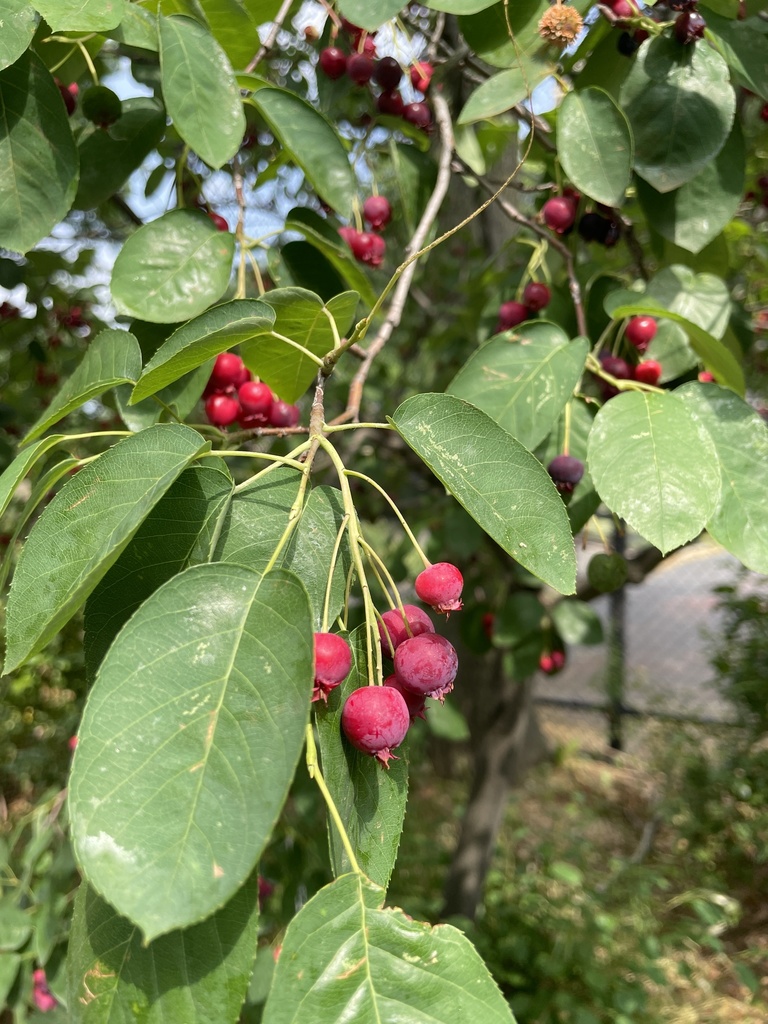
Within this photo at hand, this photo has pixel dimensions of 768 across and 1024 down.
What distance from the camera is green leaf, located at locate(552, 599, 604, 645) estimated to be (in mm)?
2047

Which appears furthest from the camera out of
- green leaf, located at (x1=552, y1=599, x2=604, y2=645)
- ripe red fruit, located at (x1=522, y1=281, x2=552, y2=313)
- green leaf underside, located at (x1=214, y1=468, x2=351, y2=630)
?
green leaf, located at (x1=552, y1=599, x2=604, y2=645)

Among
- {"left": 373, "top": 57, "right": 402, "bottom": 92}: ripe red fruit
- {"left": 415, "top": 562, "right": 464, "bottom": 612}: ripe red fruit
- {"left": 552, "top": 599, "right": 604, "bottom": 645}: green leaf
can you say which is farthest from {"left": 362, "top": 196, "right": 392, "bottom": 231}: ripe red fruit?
{"left": 552, "top": 599, "right": 604, "bottom": 645}: green leaf

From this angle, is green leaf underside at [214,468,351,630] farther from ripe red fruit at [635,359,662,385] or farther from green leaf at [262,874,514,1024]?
ripe red fruit at [635,359,662,385]

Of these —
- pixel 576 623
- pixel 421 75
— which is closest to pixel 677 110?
pixel 421 75

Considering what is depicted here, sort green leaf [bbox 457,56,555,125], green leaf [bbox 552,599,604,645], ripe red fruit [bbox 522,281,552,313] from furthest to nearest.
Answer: green leaf [bbox 552,599,604,645], ripe red fruit [bbox 522,281,552,313], green leaf [bbox 457,56,555,125]

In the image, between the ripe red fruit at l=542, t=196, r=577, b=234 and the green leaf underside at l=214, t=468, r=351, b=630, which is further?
the ripe red fruit at l=542, t=196, r=577, b=234

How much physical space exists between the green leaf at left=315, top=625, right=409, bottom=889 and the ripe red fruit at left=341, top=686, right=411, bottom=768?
0.08ft

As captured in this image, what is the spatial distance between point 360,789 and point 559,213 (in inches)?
38.1

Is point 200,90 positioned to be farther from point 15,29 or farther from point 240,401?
point 240,401

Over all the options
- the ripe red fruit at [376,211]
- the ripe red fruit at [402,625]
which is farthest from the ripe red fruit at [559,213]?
the ripe red fruit at [402,625]

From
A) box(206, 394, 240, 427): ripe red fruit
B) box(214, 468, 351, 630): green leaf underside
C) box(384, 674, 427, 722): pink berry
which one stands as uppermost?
box(214, 468, 351, 630): green leaf underside

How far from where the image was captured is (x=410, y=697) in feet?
2.29

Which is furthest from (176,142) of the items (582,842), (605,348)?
(582,842)

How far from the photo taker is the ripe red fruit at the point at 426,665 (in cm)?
65
